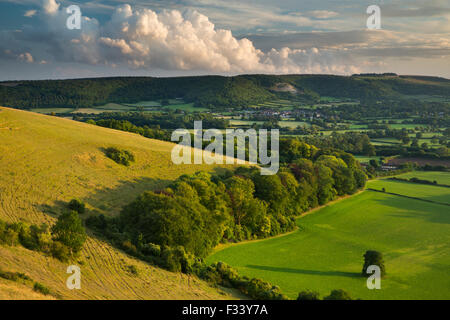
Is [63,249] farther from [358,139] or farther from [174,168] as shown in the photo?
[358,139]

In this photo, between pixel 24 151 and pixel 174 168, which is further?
pixel 174 168

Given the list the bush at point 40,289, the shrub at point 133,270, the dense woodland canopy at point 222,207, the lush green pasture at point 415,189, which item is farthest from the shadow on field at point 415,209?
the bush at point 40,289

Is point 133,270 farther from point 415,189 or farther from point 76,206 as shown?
point 415,189

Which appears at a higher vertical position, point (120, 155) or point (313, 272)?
point (120, 155)

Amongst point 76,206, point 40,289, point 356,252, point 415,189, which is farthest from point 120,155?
point 415,189
